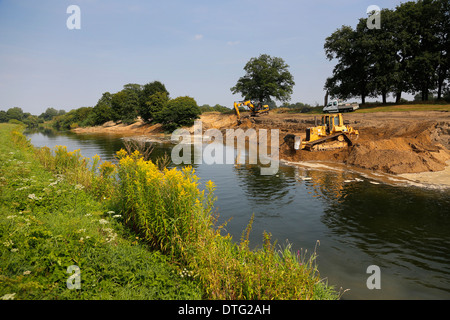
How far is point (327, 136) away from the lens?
830 inches

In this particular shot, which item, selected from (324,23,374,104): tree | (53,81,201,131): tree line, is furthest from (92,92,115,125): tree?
(324,23,374,104): tree

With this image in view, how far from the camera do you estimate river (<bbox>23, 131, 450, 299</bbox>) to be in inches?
Result: 247

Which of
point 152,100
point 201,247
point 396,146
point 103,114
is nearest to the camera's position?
point 201,247

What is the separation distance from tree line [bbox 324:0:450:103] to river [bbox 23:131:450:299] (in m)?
27.7

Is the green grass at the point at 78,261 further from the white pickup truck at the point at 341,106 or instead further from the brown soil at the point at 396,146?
the white pickup truck at the point at 341,106

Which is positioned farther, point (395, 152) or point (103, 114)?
point (103, 114)

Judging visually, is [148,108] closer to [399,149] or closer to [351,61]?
[351,61]

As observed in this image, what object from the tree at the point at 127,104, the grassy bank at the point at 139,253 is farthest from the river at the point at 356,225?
the tree at the point at 127,104

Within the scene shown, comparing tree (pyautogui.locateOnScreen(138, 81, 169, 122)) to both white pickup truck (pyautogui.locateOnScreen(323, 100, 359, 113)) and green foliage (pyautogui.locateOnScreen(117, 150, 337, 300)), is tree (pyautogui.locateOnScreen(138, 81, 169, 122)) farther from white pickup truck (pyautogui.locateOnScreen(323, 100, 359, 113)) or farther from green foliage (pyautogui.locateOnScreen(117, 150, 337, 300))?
green foliage (pyautogui.locateOnScreen(117, 150, 337, 300))

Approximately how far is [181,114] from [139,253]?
46401 millimetres

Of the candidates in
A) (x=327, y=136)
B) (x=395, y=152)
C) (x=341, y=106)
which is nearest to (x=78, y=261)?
(x=395, y=152)

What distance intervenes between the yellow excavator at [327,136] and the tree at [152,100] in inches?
1646

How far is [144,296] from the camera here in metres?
4.16
